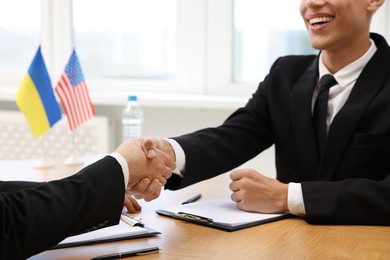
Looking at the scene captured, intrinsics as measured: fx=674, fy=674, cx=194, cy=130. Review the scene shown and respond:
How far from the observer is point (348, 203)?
1982 millimetres

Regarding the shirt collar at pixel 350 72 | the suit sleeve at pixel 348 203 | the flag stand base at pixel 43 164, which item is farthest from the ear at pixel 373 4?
the flag stand base at pixel 43 164

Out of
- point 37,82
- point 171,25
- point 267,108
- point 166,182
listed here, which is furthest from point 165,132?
point 166,182

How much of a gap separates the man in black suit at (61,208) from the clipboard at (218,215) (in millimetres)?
256

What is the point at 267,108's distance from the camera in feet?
8.77

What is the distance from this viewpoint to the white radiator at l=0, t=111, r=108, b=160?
4590mm

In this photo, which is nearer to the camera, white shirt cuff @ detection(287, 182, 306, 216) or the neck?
white shirt cuff @ detection(287, 182, 306, 216)

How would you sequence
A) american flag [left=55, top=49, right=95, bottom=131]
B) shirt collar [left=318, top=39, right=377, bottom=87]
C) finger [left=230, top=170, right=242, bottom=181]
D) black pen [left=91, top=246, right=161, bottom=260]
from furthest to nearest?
american flag [left=55, top=49, right=95, bottom=131]
shirt collar [left=318, top=39, right=377, bottom=87]
finger [left=230, top=170, right=242, bottom=181]
black pen [left=91, top=246, right=161, bottom=260]

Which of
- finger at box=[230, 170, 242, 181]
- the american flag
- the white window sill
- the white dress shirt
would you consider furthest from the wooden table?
the white window sill

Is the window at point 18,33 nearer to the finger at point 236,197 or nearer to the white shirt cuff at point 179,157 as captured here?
the white shirt cuff at point 179,157

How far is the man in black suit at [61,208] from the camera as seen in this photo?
4.87 feet

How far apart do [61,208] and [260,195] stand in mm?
719

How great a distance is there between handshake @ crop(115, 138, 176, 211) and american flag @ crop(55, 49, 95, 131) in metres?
1.29

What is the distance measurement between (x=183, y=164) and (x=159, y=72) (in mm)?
2509

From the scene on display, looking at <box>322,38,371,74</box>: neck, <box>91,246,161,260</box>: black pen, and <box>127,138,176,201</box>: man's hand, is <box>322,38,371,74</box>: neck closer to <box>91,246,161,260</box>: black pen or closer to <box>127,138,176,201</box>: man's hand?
<box>127,138,176,201</box>: man's hand
